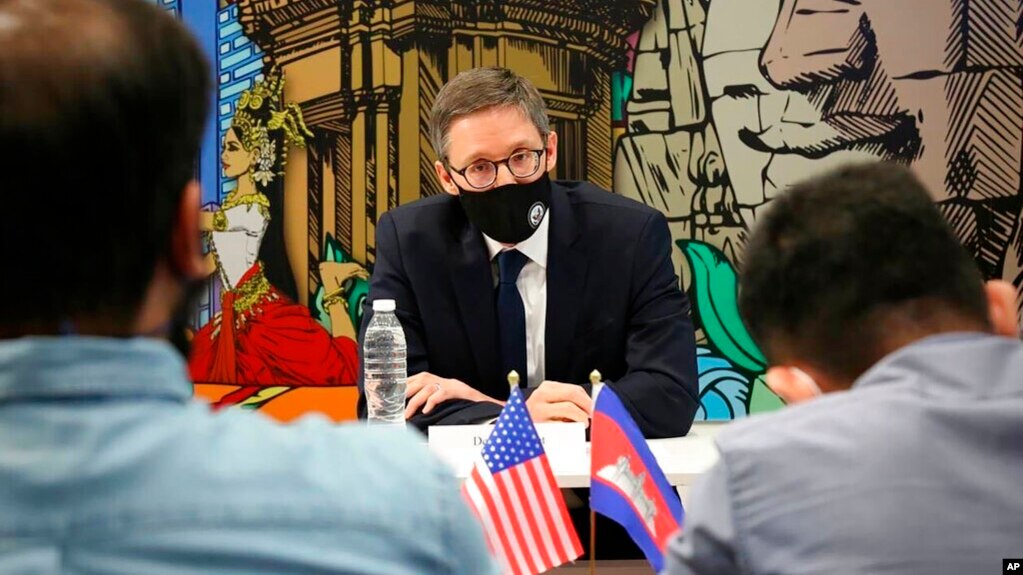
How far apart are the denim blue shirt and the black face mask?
6.55 ft

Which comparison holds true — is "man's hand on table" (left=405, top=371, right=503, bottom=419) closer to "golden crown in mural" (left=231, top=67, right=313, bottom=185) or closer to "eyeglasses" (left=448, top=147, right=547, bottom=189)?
"eyeglasses" (left=448, top=147, right=547, bottom=189)

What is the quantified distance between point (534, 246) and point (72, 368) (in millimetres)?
2199

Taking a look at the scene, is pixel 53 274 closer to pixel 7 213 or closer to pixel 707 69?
pixel 7 213

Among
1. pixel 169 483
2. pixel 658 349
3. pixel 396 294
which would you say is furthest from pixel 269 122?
pixel 169 483

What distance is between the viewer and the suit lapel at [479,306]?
277cm

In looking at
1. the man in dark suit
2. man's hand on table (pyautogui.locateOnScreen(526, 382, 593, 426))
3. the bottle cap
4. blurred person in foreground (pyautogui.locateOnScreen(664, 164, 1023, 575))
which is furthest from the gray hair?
blurred person in foreground (pyautogui.locateOnScreen(664, 164, 1023, 575))

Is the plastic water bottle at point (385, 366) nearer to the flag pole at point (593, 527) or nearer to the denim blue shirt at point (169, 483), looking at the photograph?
the flag pole at point (593, 527)

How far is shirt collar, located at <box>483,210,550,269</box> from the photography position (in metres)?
2.80

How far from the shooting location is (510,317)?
9.12ft

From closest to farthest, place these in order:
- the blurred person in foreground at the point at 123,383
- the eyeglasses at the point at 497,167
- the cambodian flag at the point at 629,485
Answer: the blurred person in foreground at the point at 123,383
the cambodian flag at the point at 629,485
the eyeglasses at the point at 497,167

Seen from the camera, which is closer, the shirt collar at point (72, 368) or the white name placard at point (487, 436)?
the shirt collar at point (72, 368)

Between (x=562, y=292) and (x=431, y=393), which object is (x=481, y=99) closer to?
(x=562, y=292)

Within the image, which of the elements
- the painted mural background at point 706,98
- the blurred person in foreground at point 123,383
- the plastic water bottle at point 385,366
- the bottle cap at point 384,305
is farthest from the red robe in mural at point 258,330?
the blurred person in foreground at point 123,383

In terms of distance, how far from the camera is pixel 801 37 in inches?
145
